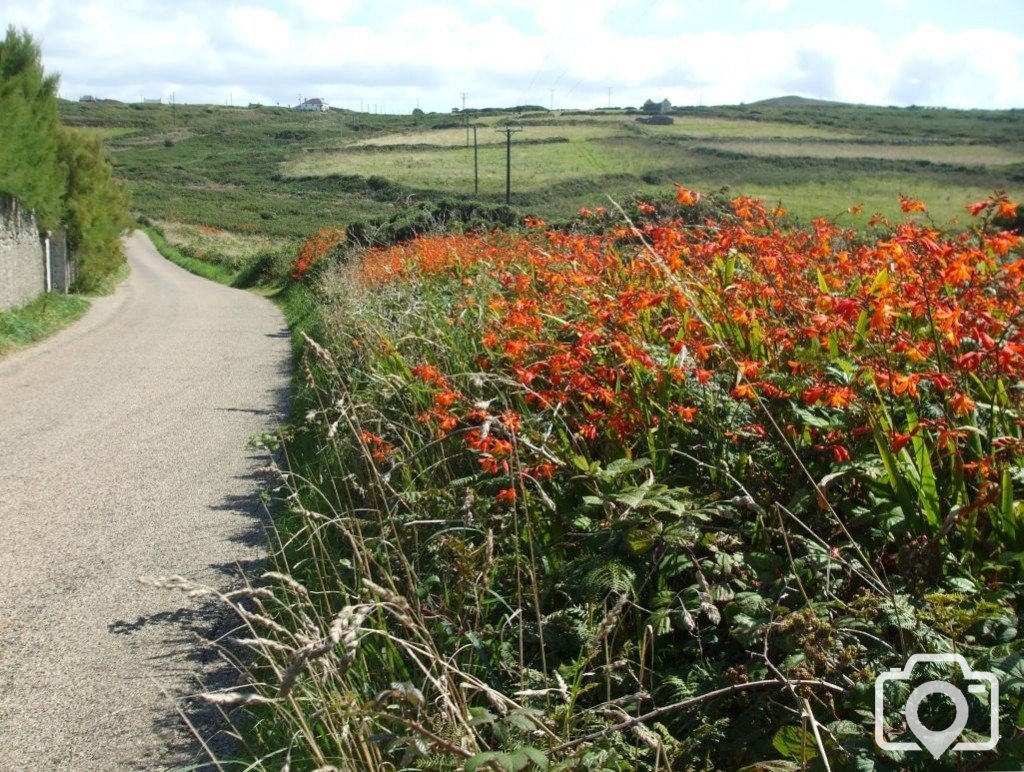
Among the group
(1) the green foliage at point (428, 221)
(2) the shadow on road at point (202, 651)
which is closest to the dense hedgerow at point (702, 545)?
(2) the shadow on road at point (202, 651)

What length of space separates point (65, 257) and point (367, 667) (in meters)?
24.4

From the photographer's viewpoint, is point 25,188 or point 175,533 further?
point 25,188

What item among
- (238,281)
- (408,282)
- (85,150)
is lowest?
(238,281)

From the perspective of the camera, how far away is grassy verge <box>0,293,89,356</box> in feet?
48.1

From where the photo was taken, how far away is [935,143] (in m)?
60.0

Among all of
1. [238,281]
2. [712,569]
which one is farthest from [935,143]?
[712,569]

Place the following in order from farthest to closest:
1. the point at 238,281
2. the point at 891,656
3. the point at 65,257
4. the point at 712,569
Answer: the point at 238,281, the point at 65,257, the point at 712,569, the point at 891,656

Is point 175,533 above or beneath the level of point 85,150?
beneath

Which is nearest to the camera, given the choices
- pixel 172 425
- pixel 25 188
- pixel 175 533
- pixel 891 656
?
pixel 891 656

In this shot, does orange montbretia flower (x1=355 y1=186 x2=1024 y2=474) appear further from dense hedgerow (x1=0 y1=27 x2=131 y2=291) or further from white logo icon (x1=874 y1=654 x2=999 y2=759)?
dense hedgerow (x1=0 y1=27 x2=131 y2=291)

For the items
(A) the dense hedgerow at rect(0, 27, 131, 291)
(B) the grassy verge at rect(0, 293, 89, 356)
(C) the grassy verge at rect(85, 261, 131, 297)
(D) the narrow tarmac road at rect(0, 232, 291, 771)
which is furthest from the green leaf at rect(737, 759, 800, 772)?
(C) the grassy verge at rect(85, 261, 131, 297)

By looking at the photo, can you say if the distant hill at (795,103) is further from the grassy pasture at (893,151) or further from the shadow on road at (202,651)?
the shadow on road at (202,651)

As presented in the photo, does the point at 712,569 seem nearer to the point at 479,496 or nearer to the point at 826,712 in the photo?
the point at 826,712

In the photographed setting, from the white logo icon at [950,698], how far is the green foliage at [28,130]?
59.6 ft
